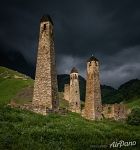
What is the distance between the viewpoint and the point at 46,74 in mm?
33312

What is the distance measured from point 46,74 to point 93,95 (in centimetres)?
1568

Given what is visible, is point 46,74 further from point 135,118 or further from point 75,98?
point 75,98

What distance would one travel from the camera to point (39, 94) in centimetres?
3322

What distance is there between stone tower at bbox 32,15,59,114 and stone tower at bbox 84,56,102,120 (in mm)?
14206

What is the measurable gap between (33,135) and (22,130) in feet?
4.18

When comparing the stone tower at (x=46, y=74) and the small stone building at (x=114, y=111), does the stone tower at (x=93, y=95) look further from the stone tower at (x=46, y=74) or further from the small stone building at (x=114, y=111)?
the stone tower at (x=46, y=74)

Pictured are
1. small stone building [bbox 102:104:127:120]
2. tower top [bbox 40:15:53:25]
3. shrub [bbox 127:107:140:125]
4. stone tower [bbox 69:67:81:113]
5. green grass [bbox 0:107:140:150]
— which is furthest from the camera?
stone tower [bbox 69:67:81:113]

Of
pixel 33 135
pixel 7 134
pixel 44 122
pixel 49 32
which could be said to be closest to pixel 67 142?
pixel 33 135

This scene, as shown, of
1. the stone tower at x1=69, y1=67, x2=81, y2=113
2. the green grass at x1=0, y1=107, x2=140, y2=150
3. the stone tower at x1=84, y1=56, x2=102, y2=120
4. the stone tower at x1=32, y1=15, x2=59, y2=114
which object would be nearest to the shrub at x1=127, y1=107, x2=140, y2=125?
the stone tower at x1=84, y1=56, x2=102, y2=120

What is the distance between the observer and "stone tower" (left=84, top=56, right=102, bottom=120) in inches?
1861

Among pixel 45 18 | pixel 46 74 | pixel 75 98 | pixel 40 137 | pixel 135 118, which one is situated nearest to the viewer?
pixel 40 137

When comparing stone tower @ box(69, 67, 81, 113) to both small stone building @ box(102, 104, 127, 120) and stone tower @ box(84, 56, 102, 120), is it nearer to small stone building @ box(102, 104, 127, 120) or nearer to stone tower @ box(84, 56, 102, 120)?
small stone building @ box(102, 104, 127, 120)

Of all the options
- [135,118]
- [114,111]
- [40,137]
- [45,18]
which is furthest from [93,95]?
[40,137]

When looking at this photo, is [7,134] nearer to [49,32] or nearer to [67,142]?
[67,142]
